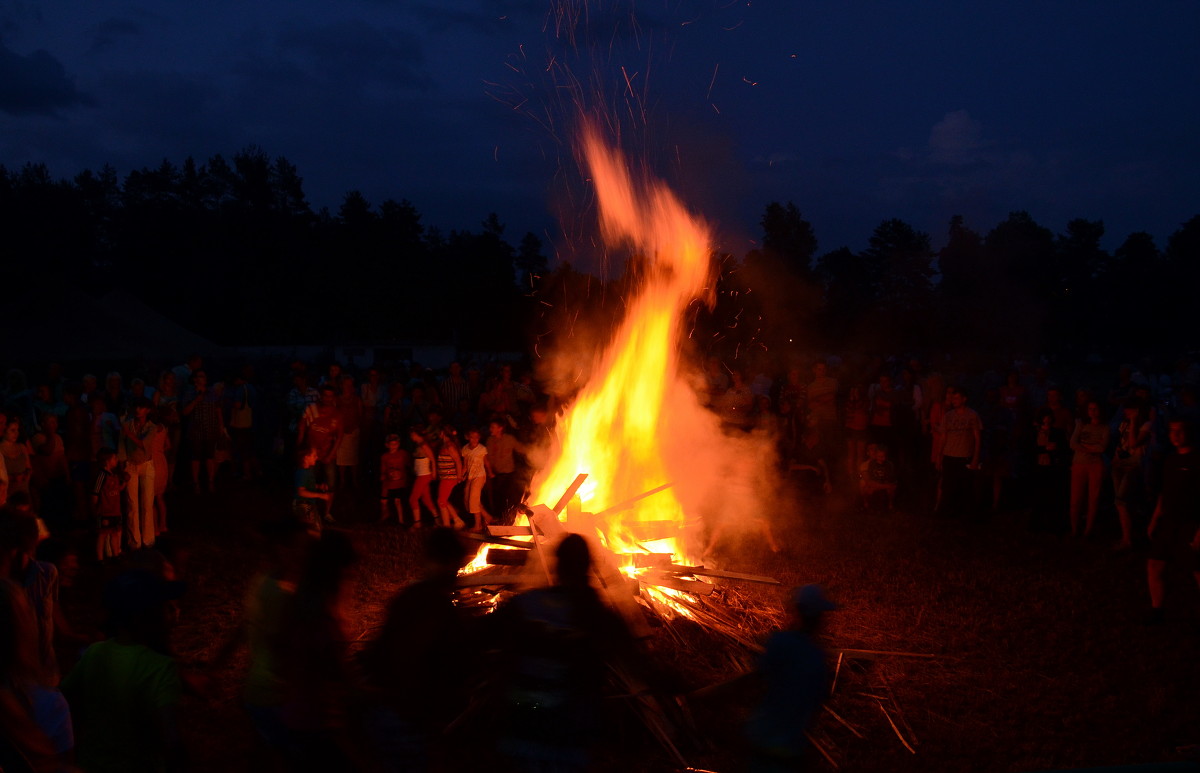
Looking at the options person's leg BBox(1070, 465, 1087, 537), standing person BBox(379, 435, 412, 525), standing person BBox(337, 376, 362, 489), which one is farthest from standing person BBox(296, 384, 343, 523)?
person's leg BBox(1070, 465, 1087, 537)

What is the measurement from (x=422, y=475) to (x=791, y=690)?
26.1 ft

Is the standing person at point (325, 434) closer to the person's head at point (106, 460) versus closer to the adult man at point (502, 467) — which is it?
the adult man at point (502, 467)

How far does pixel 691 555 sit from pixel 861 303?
3057 cm

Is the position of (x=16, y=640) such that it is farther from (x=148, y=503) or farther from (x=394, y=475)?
(x=394, y=475)

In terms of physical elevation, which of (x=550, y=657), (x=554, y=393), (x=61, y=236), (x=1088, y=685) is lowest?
(x=1088, y=685)

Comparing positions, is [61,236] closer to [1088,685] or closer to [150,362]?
[150,362]

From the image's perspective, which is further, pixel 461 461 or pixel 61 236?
pixel 61 236

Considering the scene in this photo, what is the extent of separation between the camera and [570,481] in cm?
942

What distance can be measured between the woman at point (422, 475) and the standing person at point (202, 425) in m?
3.24

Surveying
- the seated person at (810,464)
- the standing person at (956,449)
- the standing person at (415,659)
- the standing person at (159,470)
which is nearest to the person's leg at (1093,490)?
the standing person at (956,449)

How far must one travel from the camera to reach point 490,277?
4206 cm

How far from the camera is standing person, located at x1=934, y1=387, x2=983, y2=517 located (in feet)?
37.0

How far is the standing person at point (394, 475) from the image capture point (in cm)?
1102

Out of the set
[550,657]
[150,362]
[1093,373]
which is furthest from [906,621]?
[1093,373]
